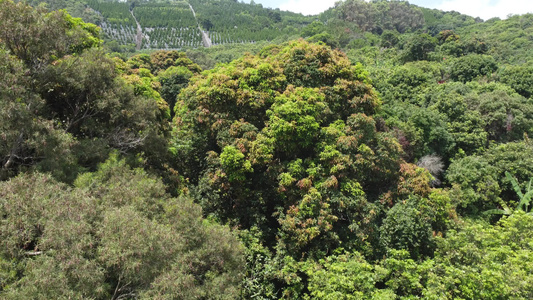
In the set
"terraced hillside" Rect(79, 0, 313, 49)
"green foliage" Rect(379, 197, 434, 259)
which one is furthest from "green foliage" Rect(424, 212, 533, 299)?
"terraced hillside" Rect(79, 0, 313, 49)

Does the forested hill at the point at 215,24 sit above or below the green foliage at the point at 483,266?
above

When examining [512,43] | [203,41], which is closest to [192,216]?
[512,43]

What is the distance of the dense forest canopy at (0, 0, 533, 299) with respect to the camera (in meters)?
5.96

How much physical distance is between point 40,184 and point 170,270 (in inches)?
140

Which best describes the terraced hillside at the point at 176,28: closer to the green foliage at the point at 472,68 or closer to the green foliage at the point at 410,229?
the green foliage at the point at 472,68

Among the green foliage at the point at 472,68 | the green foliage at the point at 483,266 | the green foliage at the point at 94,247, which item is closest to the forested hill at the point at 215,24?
the green foliage at the point at 472,68

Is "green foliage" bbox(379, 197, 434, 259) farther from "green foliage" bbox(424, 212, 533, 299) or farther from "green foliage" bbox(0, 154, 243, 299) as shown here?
"green foliage" bbox(0, 154, 243, 299)

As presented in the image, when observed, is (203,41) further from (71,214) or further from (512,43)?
(71,214)

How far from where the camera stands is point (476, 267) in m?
8.35

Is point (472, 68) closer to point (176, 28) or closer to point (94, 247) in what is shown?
point (94, 247)

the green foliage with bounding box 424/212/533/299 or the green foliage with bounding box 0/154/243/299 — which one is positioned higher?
the green foliage with bounding box 0/154/243/299

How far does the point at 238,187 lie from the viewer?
1102 cm

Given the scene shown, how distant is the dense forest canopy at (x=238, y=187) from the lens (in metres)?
5.96

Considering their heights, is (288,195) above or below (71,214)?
below
